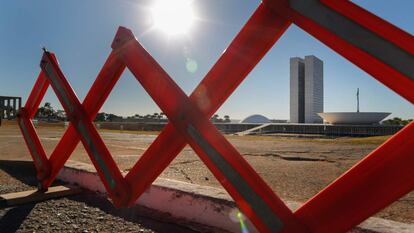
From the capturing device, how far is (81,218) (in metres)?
3.29

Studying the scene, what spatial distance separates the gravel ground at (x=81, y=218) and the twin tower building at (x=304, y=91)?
10793cm

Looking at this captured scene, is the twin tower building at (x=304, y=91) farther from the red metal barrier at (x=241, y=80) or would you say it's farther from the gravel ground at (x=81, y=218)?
the red metal barrier at (x=241, y=80)

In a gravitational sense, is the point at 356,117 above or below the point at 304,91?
below

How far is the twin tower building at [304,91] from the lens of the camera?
108 metres

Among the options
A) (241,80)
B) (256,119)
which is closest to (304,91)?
(256,119)

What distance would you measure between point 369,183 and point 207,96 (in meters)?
0.82

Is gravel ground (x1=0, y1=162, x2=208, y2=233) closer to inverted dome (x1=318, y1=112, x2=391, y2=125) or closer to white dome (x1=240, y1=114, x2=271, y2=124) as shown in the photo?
inverted dome (x1=318, y1=112, x2=391, y2=125)

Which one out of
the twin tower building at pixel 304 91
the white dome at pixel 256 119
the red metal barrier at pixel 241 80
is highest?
the white dome at pixel 256 119

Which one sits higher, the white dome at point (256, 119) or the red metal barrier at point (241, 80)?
the white dome at point (256, 119)

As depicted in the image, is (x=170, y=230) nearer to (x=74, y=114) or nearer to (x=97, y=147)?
(x=97, y=147)

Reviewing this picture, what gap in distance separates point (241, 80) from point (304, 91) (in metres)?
114

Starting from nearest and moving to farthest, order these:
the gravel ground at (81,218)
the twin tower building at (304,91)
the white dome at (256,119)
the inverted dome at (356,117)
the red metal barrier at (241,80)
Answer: the red metal barrier at (241,80) < the gravel ground at (81,218) < the inverted dome at (356,117) < the twin tower building at (304,91) < the white dome at (256,119)

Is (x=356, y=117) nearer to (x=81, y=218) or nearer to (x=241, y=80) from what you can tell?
(x=81, y=218)

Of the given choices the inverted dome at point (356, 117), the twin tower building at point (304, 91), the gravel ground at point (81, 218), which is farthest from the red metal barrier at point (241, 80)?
the twin tower building at point (304, 91)
